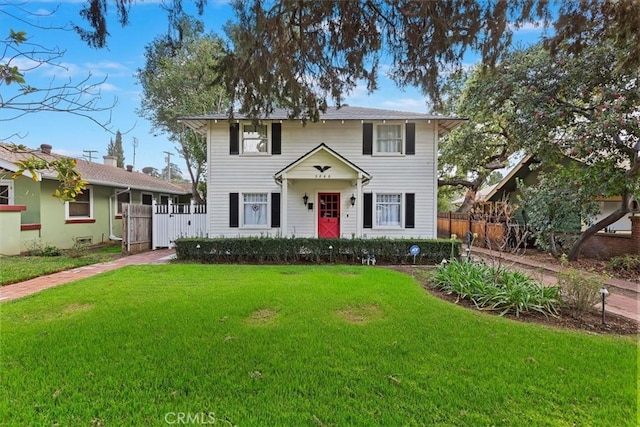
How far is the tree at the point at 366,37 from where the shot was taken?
398 cm

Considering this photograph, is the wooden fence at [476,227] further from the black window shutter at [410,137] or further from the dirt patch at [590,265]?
the black window shutter at [410,137]

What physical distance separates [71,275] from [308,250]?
251 inches

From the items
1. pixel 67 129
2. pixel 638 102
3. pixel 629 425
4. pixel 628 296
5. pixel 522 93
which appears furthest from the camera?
pixel 522 93

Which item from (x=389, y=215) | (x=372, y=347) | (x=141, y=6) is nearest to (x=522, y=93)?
(x=389, y=215)

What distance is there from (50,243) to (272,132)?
379 inches

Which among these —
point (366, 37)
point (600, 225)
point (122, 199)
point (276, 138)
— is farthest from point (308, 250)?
point (122, 199)

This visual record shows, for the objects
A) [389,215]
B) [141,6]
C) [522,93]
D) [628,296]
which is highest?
[522,93]

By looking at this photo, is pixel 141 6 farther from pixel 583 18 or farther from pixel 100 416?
pixel 583 18

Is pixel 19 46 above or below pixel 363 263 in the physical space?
above

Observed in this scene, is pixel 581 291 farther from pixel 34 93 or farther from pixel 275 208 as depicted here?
pixel 275 208

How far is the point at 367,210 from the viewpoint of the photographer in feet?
41.8

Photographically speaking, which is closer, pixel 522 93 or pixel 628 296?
pixel 628 296

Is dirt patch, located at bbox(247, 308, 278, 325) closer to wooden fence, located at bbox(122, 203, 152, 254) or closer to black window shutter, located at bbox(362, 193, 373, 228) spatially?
black window shutter, located at bbox(362, 193, 373, 228)

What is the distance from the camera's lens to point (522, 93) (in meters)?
10.1
